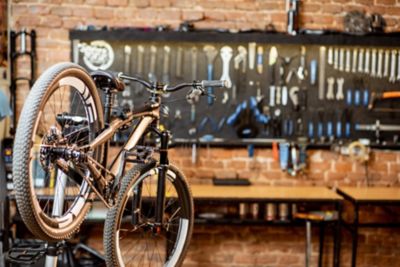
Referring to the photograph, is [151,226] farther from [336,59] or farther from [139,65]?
[336,59]

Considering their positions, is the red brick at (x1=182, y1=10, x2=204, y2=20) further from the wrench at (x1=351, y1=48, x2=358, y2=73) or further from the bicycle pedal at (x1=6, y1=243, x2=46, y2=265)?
the bicycle pedal at (x1=6, y1=243, x2=46, y2=265)

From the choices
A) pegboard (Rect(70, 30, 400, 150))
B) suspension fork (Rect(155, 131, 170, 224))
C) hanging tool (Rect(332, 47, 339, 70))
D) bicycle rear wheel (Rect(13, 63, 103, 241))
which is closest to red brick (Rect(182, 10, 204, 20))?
pegboard (Rect(70, 30, 400, 150))

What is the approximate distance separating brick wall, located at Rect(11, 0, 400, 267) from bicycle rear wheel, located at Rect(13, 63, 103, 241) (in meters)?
1.99

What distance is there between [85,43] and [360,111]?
7.36ft

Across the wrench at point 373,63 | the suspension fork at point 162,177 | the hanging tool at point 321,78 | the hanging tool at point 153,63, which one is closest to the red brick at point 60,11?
the hanging tool at point 153,63

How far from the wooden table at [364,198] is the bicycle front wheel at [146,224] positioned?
1.24m

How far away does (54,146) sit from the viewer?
1772mm

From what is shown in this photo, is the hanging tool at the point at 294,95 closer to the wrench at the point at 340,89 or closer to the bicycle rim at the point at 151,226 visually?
the wrench at the point at 340,89

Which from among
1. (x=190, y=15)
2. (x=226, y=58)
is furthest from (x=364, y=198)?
(x=190, y=15)

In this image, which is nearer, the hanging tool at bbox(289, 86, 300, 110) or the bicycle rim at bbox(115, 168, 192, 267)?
the bicycle rim at bbox(115, 168, 192, 267)

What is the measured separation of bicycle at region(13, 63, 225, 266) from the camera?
1.64 m

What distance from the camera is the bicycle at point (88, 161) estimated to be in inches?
64.4

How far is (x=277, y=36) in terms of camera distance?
13.0ft

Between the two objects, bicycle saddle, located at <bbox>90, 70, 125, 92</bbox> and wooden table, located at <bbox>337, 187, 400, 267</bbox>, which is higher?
bicycle saddle, located at <bbox>90, 70, 125, 92</bbox>
